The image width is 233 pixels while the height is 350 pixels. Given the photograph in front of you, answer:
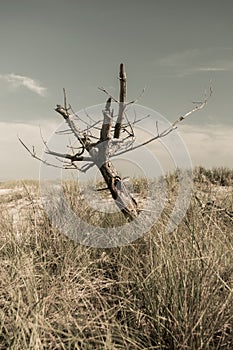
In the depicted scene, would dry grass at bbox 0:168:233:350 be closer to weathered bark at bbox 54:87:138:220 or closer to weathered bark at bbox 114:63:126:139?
weathered bark at bbox 54:87:138:220

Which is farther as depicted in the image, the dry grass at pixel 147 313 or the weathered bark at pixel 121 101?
the weathered bark at pixel 121 101

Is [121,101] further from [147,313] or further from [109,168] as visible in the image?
[147,313]

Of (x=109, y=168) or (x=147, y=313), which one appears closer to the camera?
(x=147, y=313)

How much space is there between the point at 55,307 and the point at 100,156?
1888mm

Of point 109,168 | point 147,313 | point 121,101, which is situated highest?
point 121,101

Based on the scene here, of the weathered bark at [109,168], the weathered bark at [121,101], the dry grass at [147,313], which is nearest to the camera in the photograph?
the dry grass at [147,313]

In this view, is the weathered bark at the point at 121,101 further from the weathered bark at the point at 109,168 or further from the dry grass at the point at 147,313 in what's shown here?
the dry grass at the point at 147,313

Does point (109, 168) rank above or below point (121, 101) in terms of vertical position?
below

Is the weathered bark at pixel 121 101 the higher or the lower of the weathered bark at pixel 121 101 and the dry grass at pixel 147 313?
the higher

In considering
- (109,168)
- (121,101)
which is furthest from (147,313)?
(121,101)

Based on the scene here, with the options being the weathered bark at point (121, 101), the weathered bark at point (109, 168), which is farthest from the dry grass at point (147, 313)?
the weathered bark at point (121, 101)

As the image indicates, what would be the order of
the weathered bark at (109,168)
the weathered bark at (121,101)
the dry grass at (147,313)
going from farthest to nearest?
the weathered bark at (109,168) < the weathered bark at (121,101) < the dry grass at (147,313)

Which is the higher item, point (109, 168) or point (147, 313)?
point (109, 168)

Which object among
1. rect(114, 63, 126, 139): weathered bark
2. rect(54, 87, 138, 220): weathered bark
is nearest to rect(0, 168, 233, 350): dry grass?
rect(54, 87, 138, 220): weathered bark
